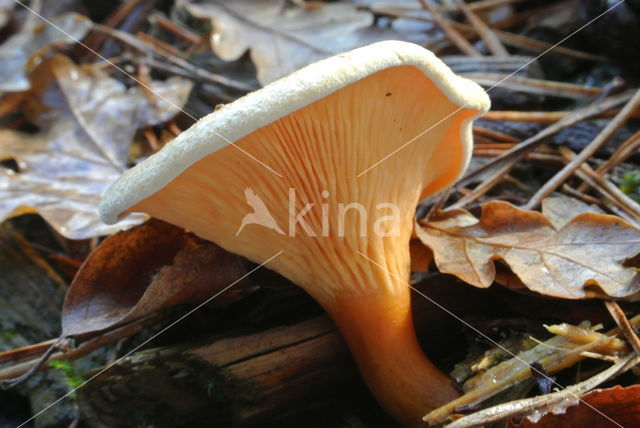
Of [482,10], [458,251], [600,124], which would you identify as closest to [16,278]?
[458,251]

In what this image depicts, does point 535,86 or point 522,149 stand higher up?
point 535,86

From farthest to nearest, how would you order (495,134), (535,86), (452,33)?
(452,33) < (535,86) < (495,134)

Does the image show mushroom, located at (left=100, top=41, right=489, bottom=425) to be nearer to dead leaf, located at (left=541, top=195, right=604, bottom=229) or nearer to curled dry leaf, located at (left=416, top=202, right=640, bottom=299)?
curled dry leaf, located at (left=416, top=202, right=640, bottom=299)

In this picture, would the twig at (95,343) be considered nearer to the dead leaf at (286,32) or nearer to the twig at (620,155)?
the dead leaf at (286,32)

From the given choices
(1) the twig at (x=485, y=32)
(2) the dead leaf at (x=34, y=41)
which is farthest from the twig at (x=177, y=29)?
(1) the twig at (x=485, y=32)

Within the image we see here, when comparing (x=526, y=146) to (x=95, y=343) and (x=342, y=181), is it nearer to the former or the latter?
(x=342, y=181)

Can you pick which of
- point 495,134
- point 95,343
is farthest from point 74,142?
point 495,134

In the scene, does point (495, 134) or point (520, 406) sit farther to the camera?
point (495, 134)
